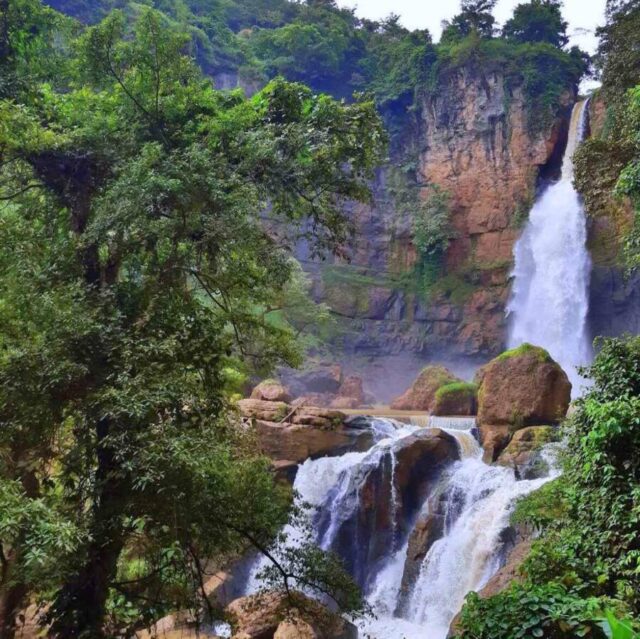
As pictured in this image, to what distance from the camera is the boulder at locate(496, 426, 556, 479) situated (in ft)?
44.0

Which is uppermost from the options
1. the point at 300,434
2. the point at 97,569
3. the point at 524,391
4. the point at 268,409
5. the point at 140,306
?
the point at 140,306

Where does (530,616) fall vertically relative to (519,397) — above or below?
above

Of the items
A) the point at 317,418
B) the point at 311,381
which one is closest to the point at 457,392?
the point at 317,418

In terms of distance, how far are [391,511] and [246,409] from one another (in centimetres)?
509

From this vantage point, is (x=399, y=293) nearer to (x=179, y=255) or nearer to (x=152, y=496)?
(x=179, y=255)

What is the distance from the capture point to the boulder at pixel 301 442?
1656cm

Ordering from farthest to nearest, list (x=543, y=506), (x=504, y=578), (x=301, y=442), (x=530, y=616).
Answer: (x=301, y=442), (x=543, y=506), (x=504, y=578), (x=530, y=616)

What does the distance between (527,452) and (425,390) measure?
950cm

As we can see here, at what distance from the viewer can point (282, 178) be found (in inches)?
322

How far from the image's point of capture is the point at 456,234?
1201 inches

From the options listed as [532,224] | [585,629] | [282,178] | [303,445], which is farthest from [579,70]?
[585,629]

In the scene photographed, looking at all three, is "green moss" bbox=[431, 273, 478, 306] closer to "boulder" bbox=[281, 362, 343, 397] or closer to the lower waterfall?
"boulder" bbox=[281, 362, 343, 397]

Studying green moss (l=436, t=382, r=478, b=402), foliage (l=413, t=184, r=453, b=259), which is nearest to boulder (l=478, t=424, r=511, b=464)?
green moss (l=436, t=382, r=478, b=402)

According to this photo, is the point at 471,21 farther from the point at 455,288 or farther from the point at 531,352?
the point at 531,352
